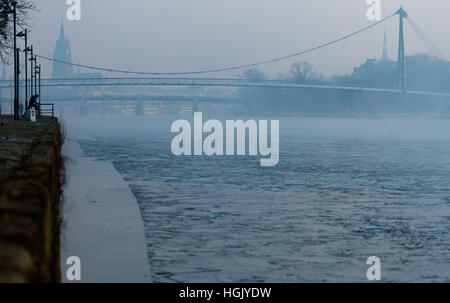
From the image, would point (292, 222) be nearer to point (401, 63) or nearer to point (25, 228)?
point (25, 228)

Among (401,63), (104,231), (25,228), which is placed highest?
(401,63)

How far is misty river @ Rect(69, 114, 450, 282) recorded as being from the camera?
820 cm

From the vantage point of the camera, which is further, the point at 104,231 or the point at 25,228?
the point at 104,231

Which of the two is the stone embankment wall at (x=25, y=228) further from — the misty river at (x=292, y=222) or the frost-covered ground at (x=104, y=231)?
the misty river at (x=292, y=222)

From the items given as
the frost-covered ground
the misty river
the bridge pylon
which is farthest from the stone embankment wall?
the bridge pylon

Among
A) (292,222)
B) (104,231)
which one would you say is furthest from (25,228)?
(292,222)

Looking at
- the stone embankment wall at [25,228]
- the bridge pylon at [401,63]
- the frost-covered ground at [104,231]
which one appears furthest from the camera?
the bridge pylon at [401,63]

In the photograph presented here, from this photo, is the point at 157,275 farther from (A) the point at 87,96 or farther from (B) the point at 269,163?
(A) the point at 87,96

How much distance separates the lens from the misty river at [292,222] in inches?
323

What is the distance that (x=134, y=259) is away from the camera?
339 inches

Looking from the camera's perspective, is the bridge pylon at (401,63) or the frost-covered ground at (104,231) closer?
the frost-covered ground at (104,231)

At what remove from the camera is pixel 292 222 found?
37.8 feet

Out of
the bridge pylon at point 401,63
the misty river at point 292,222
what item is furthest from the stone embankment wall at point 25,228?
the bridge pylon at point 401,63

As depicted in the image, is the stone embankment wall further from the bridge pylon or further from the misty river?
the bridge pylon
